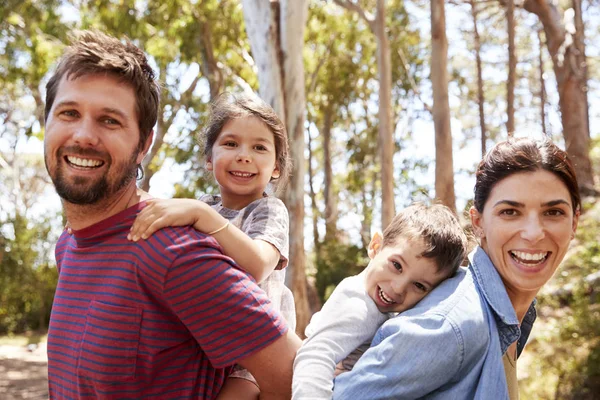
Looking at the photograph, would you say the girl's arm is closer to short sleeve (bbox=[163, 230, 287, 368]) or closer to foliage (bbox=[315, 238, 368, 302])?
short sleeve (bbox=[163, 230, 287, 368])

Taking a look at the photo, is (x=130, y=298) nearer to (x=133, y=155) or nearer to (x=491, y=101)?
(x=133, y=155)

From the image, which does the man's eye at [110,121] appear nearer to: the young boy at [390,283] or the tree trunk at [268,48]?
the young boy at [390,283]

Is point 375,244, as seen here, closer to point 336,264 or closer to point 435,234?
point 435,234

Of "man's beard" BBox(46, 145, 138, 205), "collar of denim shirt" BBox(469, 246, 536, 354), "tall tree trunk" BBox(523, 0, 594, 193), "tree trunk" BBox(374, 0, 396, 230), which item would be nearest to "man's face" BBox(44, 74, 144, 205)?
"man's beard" BBox(46, 145, 138, 205)

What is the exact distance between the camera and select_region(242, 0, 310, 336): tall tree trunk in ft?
26.4

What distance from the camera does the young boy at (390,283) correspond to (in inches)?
71.5

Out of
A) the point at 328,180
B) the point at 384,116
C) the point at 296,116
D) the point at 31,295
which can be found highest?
the point at 384,116

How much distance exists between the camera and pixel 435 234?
6.48 feet

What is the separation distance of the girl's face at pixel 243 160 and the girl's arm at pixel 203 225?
23.3 inches

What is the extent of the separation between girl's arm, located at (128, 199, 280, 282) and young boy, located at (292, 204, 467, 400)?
0.75 ft

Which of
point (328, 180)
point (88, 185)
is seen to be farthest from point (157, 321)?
point (328, 180)

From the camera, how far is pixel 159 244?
5.19 ft

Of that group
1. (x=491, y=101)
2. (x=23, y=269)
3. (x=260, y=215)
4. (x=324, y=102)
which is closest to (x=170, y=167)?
(x=23, y=269)

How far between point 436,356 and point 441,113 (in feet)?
26.7
